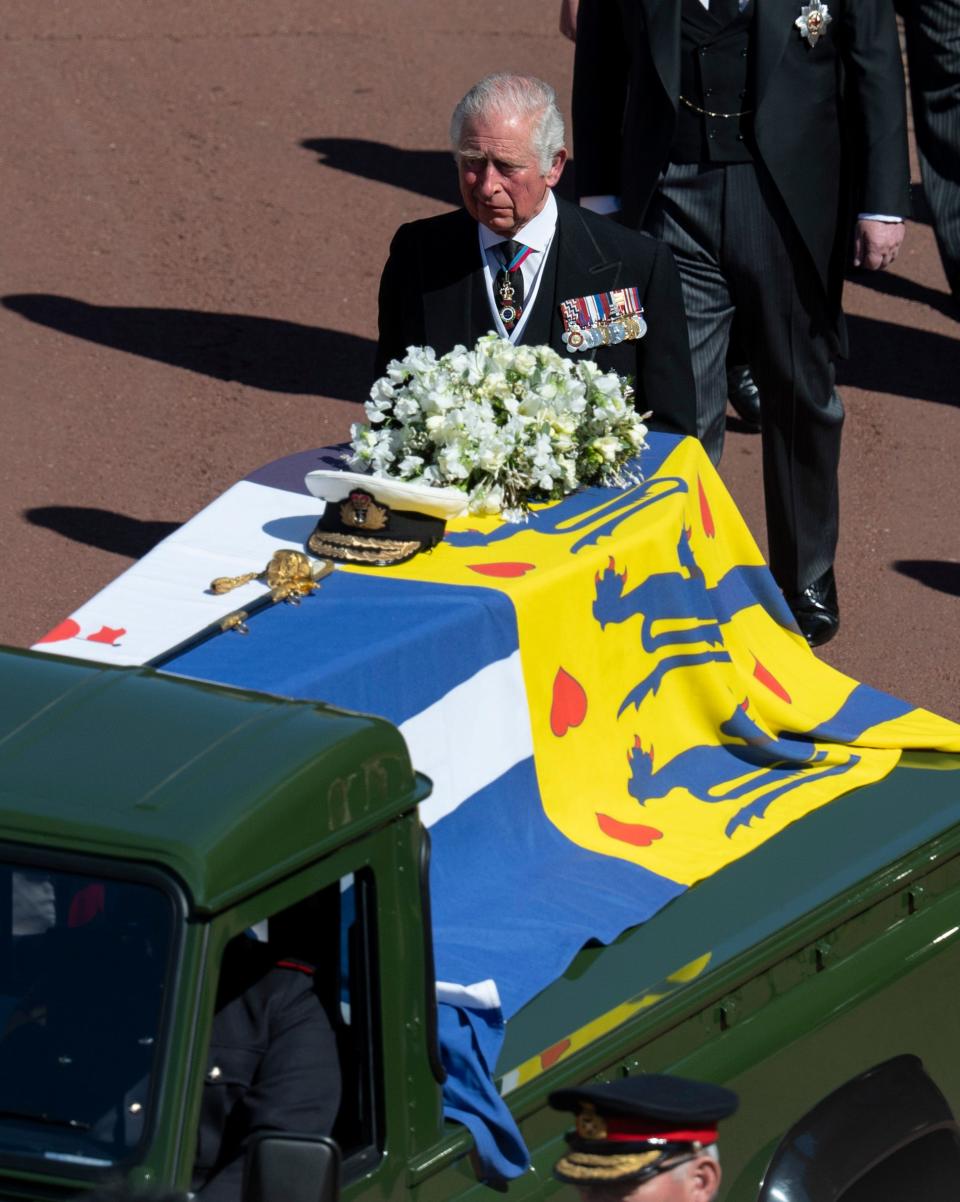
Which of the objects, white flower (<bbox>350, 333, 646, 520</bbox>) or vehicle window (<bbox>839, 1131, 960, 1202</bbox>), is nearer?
vehicle window (<bbox>839, 1131, 960, 1202</bbox>)

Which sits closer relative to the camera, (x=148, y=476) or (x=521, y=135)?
(x=521, y=135)

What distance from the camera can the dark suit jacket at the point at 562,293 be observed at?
6008 millimetres

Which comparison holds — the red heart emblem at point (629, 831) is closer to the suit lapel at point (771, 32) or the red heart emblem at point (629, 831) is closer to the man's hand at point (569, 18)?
the suit lapel at point (771, 32)

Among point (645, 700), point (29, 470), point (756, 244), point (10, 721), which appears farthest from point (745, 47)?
point (10, 721)

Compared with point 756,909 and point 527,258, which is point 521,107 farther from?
point 756,909

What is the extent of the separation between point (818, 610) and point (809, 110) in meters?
1.56

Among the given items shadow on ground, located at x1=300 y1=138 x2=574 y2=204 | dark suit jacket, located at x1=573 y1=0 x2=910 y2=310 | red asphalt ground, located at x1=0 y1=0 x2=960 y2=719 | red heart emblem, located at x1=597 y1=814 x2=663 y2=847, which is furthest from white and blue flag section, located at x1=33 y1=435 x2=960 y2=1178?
shadow on ground, located at x1=300 y1=138 x2=574 y2=204

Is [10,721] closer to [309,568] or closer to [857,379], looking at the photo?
[309,568]

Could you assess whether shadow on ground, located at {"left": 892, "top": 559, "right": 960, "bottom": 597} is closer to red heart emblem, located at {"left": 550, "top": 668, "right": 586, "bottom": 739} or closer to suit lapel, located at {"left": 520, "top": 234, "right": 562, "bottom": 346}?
suit lapel, located at {"left": 520, "top": 234, "right": 562, "bottom": 346}

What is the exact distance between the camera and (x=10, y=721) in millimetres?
3393

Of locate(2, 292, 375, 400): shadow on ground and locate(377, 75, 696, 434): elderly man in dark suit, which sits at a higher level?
locate(377, 75, 696, 434): elderly man in dark suit

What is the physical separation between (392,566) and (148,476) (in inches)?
166

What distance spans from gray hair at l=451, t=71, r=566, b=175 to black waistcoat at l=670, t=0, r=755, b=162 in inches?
44.1

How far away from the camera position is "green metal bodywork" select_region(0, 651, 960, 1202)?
3.09 meters
